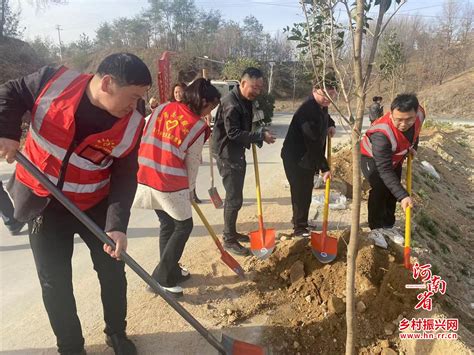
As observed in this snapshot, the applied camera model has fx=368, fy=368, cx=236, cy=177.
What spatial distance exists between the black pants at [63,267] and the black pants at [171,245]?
61 cm

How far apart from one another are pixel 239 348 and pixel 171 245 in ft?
3.03

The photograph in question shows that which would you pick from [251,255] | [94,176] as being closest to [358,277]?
[251,255]

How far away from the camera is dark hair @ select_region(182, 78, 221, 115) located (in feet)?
8.91

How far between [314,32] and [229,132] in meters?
1.53

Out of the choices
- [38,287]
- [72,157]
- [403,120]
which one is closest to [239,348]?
[72,157]

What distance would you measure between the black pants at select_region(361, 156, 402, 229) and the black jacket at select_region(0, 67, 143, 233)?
258 centimetres

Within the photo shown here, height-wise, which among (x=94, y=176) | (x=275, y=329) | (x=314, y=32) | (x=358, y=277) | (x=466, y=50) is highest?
(x=466, y=50)

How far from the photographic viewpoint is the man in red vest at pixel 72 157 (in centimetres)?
181

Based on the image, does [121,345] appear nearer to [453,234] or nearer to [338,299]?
[338,299]

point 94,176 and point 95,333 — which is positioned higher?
point 94,176

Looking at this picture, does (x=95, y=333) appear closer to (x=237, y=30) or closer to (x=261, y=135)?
(x=261, y=135)

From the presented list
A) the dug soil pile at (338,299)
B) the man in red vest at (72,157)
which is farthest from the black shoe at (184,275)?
the man in red vest at (72,157)

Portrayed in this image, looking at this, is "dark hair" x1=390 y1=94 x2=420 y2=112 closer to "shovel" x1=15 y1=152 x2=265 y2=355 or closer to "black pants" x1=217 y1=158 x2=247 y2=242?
"black pants" x1=217 y1=158 x2=247 y2=242

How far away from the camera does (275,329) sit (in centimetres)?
276
